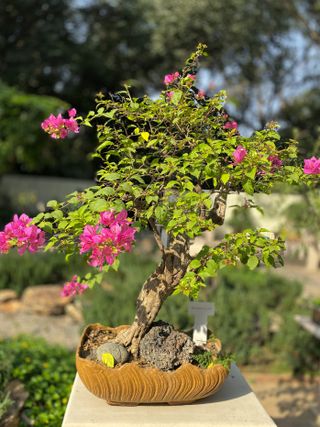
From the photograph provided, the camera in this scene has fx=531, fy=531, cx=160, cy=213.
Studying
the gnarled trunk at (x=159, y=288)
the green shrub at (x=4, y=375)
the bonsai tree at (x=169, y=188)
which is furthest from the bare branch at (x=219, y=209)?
the green shrub at (x=4, y=375)

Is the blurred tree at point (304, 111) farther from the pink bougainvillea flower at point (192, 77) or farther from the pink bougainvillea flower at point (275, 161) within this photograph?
the pink bougainvillea flower at point (275, 161)

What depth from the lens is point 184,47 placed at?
1733 cm

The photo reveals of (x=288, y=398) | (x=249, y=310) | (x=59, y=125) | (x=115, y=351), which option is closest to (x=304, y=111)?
(x=249, y=310)

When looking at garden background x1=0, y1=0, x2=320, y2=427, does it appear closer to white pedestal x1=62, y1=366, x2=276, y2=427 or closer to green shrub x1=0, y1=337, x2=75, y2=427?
green shrub x1=0, y1=337, x2=75, y2=427

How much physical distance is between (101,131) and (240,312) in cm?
331

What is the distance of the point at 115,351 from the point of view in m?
1.84

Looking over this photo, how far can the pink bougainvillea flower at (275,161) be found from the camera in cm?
183

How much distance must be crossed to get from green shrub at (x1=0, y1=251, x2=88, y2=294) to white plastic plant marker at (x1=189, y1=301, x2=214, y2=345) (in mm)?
4979

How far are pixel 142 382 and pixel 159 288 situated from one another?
37 centimetres

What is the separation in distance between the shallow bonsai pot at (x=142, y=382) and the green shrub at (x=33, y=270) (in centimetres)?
526

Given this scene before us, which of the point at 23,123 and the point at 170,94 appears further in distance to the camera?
the point at 23,123

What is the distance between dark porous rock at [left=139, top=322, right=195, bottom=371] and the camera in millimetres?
1848

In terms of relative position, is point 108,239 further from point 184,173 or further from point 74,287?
point 74,287

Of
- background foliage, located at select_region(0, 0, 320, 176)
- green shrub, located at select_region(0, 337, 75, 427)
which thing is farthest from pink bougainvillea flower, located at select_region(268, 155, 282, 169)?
background foliage, located at select_region(0, 0, 320, 176)
